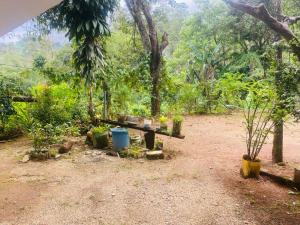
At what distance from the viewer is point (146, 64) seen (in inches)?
331

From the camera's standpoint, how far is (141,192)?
393 cm

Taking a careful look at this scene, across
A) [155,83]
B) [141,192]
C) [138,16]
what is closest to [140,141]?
[141,192]

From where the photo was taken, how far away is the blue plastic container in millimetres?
5539

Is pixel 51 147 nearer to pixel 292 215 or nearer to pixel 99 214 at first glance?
pixel 99 214

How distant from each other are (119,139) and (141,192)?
1794 mm

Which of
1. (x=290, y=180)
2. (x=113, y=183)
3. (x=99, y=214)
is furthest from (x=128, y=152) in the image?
(x=290, y=180)

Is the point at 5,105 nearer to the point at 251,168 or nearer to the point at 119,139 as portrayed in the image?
the point at 119,139

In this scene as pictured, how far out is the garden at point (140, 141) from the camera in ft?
11.5

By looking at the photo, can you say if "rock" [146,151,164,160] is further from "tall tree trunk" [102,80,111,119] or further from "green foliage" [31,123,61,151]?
"tall tree trunk" [102,80,111,119]

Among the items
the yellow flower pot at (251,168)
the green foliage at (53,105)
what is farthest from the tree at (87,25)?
the yellow flower pot at (251,168)

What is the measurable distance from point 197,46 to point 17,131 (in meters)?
7.28

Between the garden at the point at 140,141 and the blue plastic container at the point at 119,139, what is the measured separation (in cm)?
2

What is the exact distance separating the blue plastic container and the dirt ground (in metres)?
0.35

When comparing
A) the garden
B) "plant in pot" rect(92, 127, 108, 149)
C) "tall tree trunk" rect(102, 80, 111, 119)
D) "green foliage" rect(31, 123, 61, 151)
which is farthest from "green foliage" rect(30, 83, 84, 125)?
"plant in pot" rect(92, 127, 108, 149)
